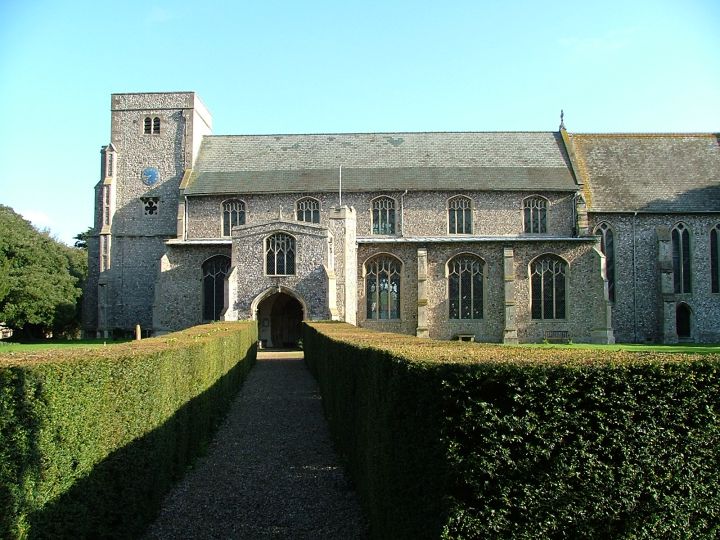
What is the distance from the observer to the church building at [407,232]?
116ft

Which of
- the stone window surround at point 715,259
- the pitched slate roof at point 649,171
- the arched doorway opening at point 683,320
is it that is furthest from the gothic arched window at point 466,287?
the stone window surround at point 715,259

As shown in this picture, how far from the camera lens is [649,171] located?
40.4 m

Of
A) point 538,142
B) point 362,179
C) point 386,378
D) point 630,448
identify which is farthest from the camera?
point 538,142

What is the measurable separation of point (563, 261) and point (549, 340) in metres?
4.48

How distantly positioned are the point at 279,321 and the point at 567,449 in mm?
32052

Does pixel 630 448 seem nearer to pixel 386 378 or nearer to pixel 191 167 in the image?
pixel 386 378

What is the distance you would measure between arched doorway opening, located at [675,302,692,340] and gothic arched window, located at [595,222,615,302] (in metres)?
4.03

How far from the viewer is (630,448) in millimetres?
5348

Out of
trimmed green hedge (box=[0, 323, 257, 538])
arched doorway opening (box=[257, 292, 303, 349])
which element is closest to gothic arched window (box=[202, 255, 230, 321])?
arched doorway opening (box=[257, 292, 303, 349])

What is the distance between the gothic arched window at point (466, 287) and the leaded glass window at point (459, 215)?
2.76m

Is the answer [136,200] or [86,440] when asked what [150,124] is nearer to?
[136,200]

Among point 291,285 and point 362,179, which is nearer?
point 291,285

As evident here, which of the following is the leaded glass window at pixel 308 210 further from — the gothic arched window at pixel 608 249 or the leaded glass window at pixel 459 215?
the gothic arched window at pixel 608 249

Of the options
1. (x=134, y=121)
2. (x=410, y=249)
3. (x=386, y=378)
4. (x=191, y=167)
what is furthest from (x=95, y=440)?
(x=134, y=121)
